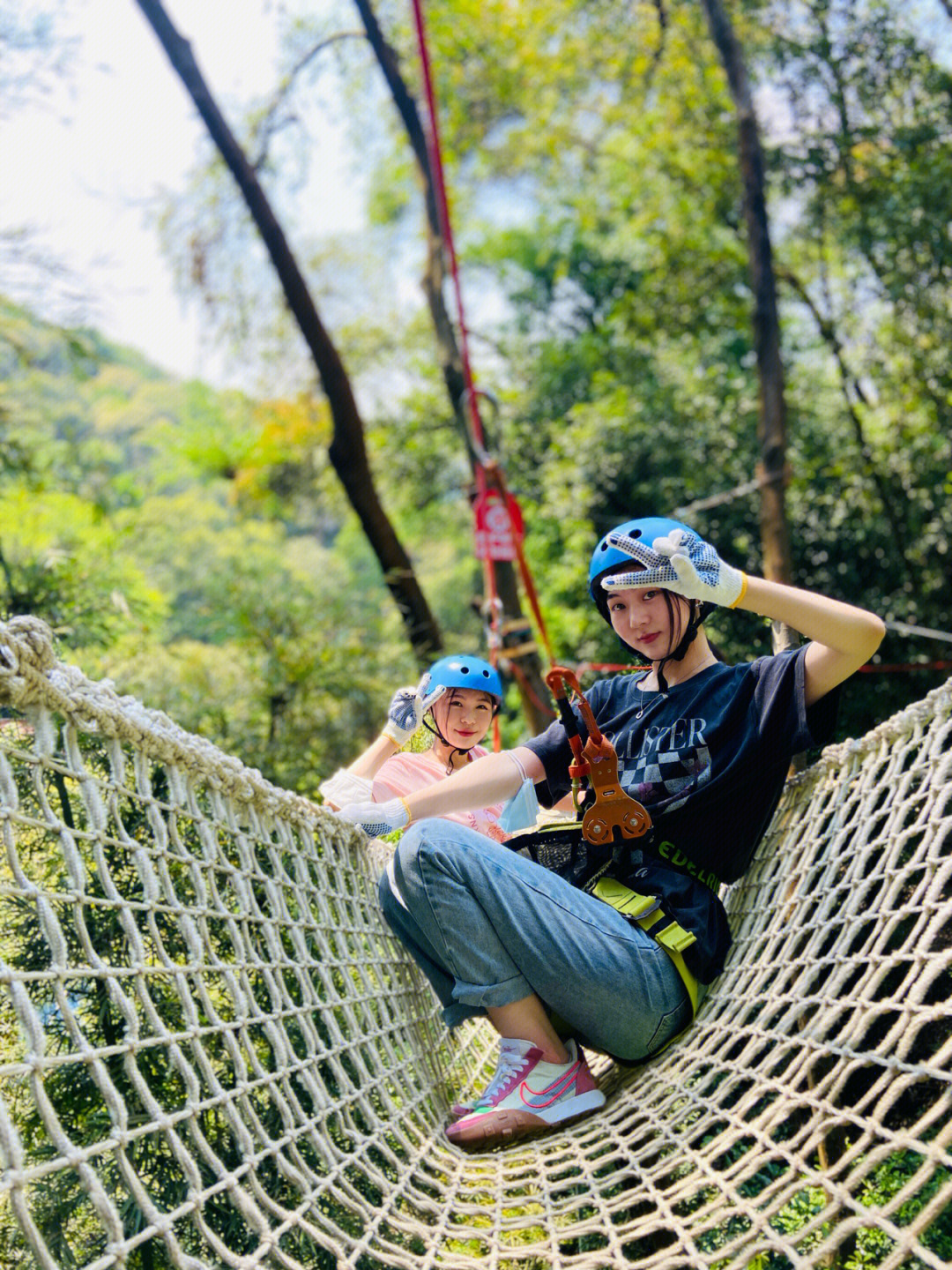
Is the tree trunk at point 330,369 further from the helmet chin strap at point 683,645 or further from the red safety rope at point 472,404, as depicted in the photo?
the helmet chin strap at point 683,645

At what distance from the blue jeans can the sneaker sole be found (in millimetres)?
90

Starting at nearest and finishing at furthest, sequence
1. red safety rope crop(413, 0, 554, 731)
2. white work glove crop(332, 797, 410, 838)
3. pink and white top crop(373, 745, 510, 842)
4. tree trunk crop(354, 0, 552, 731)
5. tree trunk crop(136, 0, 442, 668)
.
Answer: white work glove crop(332, 797, 410, 838) < pink and white top crop(373, 745, 510, 842) < red safety rope crop(413, 0, 554, 731) < tree trunk crop(354, 0, 552, 731) < tree trunk crop(136, 0, 442, 668)

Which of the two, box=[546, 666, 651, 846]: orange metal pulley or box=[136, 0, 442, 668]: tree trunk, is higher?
box=[136, 0, 442, 668]: tree trunk

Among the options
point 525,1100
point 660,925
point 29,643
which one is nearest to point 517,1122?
point 525,1100

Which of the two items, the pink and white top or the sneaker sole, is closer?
the sneaker sole

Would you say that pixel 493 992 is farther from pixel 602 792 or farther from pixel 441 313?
pixel 441 313

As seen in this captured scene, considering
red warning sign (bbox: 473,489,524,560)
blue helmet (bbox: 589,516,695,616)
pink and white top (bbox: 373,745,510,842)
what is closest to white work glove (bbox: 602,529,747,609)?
blue helmet (bbox: 589,516,695,616)

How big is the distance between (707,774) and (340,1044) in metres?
0.61

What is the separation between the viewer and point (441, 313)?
5.25 metres

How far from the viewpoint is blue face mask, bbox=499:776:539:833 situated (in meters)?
1.62

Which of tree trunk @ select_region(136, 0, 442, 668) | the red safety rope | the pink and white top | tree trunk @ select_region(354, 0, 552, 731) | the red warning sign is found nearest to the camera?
the pink and white top

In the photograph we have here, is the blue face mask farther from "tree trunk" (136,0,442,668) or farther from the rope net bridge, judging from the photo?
"tree trunk" (136,0,442,668)

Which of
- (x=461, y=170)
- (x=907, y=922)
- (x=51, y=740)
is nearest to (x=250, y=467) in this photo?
(x=461, y=170)

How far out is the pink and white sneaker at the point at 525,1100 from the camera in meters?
1.43
